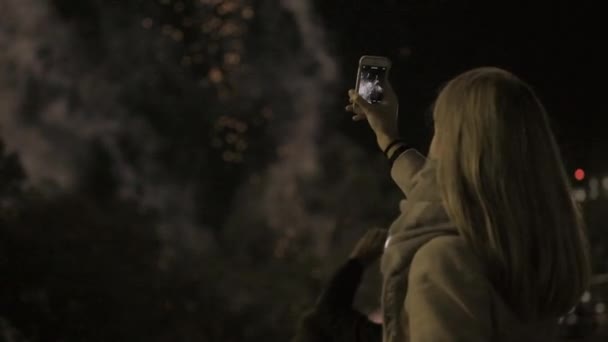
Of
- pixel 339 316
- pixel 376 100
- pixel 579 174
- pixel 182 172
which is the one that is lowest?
pixel 579 174

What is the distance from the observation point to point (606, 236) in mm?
Result: 7117

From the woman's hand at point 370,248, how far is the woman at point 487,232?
1.67 feet

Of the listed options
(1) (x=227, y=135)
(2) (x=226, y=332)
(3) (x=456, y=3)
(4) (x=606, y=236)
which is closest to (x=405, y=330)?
(3) (x=456, y=3)

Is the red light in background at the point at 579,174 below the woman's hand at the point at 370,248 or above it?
below

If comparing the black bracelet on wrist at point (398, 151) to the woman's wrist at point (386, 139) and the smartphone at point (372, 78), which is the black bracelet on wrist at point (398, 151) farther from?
the smartphone at point (372, 78)

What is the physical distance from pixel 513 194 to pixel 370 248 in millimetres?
600

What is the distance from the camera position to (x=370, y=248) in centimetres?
132

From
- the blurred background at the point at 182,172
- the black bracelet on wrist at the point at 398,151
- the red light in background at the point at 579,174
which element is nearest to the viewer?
the black bracelet on wrist at the point at 398,151

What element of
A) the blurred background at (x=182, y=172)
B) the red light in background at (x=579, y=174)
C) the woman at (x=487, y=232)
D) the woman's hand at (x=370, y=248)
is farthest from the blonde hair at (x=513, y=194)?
the red light in background at (x=579, y=174)

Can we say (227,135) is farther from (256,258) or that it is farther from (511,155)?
(511,155)

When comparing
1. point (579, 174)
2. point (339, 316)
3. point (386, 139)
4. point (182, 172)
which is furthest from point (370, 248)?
point (182, 172)

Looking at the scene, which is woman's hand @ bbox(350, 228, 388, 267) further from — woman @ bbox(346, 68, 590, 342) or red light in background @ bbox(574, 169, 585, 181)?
red light in background @ bbox(574, 169, 585, 181)

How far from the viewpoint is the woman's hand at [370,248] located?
1.32 m

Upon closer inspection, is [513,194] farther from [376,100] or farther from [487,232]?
[376,100]
